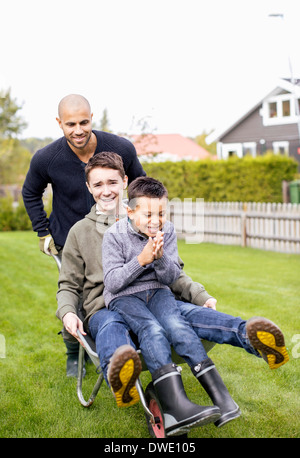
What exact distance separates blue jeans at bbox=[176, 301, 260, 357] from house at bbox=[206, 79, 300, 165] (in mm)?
21458

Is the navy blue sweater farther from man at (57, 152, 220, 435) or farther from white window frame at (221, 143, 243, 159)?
white window frame at (221, 143, 243, 159)

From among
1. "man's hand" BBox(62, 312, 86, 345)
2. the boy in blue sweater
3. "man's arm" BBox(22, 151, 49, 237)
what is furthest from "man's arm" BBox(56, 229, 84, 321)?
"man's arm" BBox(22, 151, 49, 237)

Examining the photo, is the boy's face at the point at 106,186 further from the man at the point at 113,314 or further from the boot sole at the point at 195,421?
the boot sole at the point at 195,421

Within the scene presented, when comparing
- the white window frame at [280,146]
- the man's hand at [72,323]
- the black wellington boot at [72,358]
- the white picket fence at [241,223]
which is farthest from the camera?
the white window frame at [280,146]

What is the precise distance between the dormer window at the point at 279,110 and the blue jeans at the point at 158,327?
71.9ft

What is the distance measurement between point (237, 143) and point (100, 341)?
24.9m

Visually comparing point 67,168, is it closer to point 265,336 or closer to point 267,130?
point 265,336

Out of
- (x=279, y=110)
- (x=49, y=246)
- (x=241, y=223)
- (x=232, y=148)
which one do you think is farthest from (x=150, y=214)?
(x=232, y=148)

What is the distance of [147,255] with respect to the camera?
2.54 m

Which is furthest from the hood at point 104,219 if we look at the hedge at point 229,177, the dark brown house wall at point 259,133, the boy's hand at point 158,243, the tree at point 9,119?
the tree at point 9,119

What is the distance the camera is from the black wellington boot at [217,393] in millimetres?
2348

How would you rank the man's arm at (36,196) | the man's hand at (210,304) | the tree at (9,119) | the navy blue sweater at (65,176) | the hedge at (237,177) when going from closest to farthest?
the man's hand at (210,304) → the navy blue sweater at (65,176) → the man's arm at (36,196) → the hedge at (237,177) → the tree at (9,119)

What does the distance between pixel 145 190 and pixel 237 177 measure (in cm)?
1201

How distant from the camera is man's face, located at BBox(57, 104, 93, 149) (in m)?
3.22
